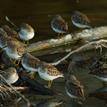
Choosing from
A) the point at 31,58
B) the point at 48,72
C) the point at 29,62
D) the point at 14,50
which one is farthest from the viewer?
the point at 14,50

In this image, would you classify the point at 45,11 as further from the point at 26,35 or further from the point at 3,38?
the point at 3,38

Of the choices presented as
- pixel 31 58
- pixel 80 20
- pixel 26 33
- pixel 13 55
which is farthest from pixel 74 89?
pixel 80 20

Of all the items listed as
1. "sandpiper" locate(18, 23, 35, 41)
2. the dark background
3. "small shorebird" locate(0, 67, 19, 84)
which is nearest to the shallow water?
the dark background

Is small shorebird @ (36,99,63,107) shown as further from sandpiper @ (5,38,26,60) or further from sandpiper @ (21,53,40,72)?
sandpiper @ (5,38,26,60)

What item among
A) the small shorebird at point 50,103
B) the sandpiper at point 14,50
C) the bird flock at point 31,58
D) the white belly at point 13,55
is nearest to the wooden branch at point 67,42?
the bird flock at point 31,58

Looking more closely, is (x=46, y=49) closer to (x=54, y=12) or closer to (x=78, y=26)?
(x=78, y=26)
